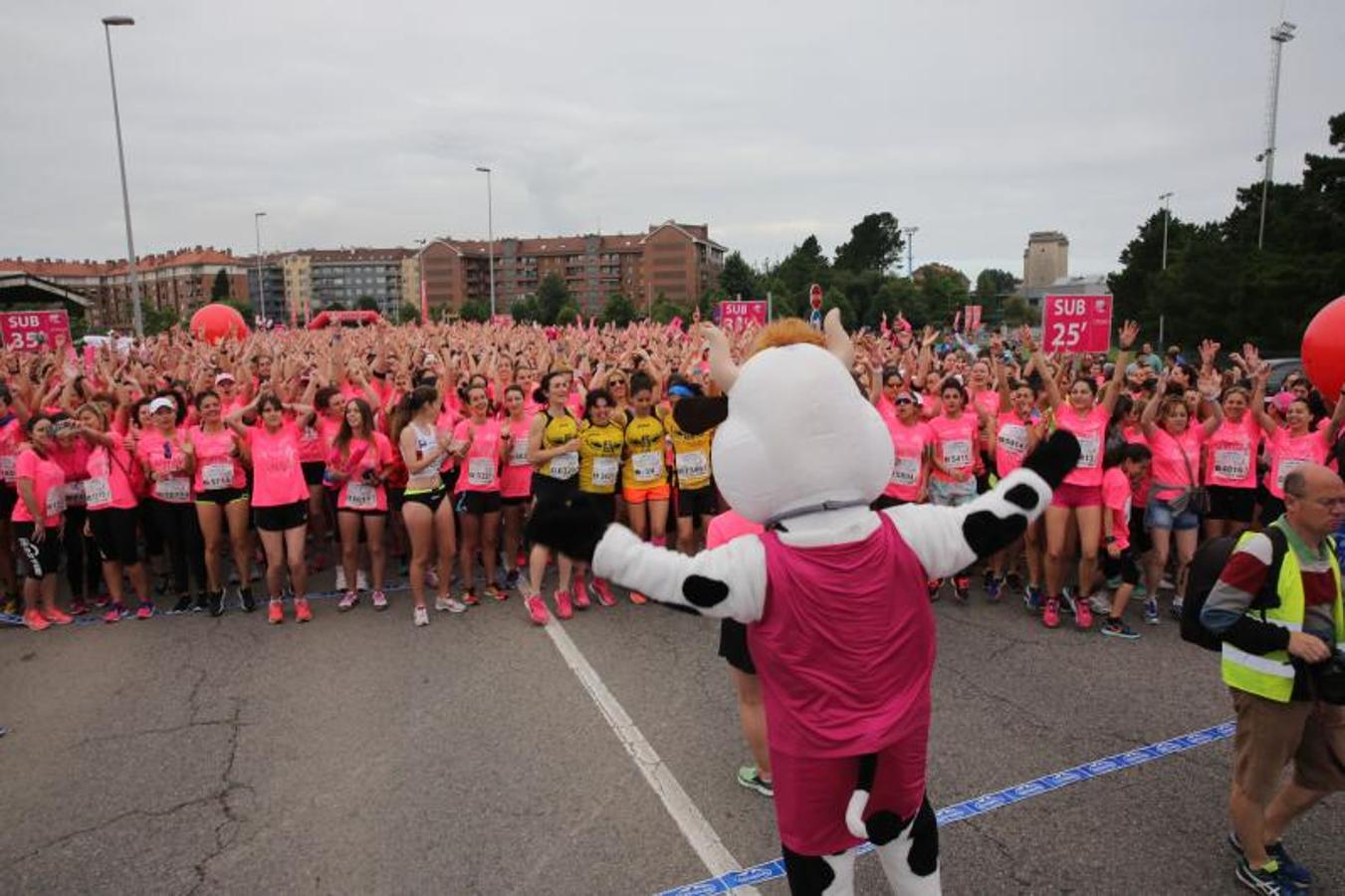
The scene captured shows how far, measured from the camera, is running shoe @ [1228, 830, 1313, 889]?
3.12 meters

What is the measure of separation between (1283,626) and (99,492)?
7.60 m

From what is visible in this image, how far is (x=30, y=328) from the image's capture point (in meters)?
10.7

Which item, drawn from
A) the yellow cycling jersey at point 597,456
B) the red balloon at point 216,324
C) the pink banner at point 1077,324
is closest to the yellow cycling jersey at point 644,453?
the yellow cycling jersey at point 597,456

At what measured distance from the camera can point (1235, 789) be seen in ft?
10.4

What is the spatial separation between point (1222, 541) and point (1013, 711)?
190 cm

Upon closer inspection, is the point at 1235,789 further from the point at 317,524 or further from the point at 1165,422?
the point at 317,524

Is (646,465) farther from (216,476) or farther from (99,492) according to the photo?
(99,492)

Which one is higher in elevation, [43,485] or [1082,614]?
[43,485]

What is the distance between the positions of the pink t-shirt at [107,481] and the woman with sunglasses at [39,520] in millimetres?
253

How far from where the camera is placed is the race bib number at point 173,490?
654 cm

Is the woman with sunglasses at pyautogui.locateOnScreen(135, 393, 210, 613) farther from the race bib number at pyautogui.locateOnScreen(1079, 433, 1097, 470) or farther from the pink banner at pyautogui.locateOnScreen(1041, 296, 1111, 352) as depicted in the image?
the pink banner at pyautogui.locateOnScreen(1041, 296, 1111, 352)

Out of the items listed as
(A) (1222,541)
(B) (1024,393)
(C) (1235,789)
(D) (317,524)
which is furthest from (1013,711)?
(D) (317,524)

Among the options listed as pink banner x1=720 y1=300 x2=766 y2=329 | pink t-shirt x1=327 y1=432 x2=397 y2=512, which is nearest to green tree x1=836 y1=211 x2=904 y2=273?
pink banner x1=720 y1=300 x2=766 y2=329

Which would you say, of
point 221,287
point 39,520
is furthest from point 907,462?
Result: point 221,287
